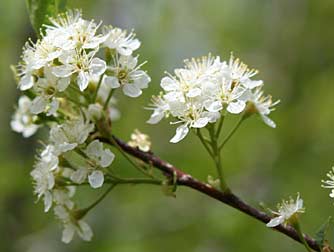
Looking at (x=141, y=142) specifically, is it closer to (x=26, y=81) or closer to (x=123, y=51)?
(x=123, y=51)

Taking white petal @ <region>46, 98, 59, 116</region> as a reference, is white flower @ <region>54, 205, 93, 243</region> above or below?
below

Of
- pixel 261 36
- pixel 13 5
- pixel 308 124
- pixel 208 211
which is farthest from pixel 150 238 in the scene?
pixel 13 5

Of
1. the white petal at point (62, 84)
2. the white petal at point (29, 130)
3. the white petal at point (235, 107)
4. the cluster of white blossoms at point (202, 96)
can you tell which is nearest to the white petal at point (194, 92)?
the cluster of white blossoms at point (202, 96)

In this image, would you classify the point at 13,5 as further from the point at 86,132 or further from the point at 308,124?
the point at 86,132

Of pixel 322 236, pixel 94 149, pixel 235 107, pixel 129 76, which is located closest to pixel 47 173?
pixel 94 149

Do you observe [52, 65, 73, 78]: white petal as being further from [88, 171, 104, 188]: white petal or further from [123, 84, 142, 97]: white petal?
[88, 171, 104, 188]: white petal

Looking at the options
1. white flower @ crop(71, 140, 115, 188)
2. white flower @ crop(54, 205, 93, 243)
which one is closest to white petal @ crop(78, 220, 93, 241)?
white flower @ crop(54, 205, 93, 243)

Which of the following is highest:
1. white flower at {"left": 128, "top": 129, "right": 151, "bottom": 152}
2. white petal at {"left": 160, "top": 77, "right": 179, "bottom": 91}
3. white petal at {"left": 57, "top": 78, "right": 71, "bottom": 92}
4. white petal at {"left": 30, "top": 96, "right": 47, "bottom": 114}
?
white petal at {"left": 160, "top": 77, "right": 179, "bottom": 91}
